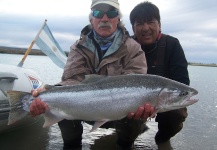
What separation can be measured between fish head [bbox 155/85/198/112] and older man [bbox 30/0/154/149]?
0.76 meters

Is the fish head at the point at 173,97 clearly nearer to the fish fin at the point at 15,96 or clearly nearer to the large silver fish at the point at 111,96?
the large silver fish at the point at 111,96

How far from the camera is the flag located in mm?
10344

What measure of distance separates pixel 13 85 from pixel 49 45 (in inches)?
187

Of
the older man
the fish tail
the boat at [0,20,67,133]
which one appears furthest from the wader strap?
the boat at [0,20,67,133]

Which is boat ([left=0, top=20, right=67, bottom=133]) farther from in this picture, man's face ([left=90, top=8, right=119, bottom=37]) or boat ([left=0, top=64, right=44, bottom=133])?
man's face ([left=90, top=8, right=119, bottom=37])

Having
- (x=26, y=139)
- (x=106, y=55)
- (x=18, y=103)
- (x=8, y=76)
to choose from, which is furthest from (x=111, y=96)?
(x=26, y=139)

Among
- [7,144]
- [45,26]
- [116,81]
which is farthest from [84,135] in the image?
[45,26]

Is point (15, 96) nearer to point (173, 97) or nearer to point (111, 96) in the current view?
point (111, 96)

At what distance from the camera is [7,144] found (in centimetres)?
590

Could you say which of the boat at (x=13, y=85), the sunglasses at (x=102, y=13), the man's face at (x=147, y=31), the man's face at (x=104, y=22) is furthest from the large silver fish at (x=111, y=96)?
the man's face at (x=147, y=31)

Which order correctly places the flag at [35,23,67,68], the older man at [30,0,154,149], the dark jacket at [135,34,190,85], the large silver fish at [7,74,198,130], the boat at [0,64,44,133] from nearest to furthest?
the large silver fish at [7,74,198,130] → the older man at [30,0,154,149] → the boat at [0,64,44,133] → the dark jacket at [135,34,190,85] → the flag at [35,23,67,68]

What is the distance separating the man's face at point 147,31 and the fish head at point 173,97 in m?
1.97

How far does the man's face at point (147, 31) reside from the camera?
19.8ft

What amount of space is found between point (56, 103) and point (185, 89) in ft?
6.13
